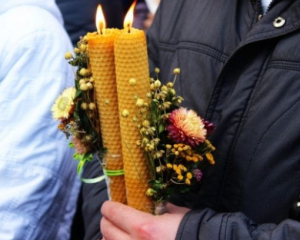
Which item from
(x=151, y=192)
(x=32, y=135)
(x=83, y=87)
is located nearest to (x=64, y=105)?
(x=83, y=87)

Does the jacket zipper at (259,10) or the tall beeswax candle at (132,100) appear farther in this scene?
the jacket zipper at (259,10)

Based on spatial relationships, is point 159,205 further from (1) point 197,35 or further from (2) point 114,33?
(1) point 197,35

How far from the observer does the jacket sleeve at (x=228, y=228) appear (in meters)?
0.91

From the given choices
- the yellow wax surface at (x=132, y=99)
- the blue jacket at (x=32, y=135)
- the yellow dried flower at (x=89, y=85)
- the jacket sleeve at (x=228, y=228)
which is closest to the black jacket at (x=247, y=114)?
the jacket sleeve at (x=228, y=228)

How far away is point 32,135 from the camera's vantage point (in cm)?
145

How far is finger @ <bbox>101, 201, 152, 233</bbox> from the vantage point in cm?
97

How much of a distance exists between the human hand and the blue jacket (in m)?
0.45

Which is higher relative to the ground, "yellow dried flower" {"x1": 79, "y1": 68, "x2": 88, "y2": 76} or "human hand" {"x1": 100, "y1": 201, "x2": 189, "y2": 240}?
"yellow dried flower" {"x1": 79, "y1": 68, "x2": 88, "y2": 76}

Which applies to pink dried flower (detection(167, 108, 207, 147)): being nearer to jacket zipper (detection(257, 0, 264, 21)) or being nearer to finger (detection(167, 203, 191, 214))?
finger (detection(167, 203, 191, 214))

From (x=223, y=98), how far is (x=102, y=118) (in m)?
0.28

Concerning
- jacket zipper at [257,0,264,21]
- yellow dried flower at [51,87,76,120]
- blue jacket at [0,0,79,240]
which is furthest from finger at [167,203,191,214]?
blue jacket at [0,0,79,240]

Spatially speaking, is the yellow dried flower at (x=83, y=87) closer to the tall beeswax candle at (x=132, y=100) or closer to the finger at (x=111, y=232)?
the tall beeswax candle at (x=132, y=100)

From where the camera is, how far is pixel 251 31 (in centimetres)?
106

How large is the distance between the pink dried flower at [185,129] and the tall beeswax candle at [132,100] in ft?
0.25
